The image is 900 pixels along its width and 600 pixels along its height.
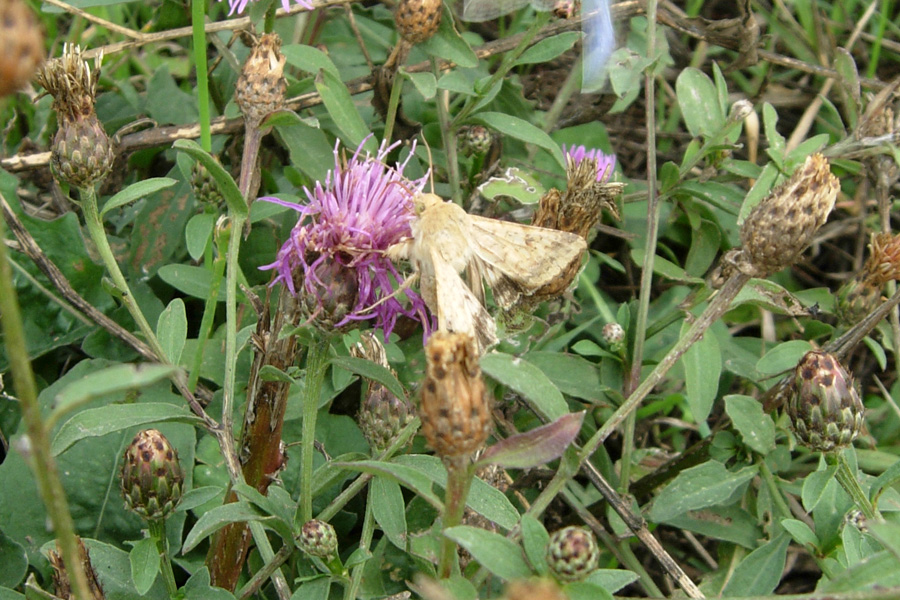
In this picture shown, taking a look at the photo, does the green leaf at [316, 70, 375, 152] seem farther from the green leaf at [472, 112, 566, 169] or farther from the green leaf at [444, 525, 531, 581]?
the green leaf at [444, 525, 531, 581]

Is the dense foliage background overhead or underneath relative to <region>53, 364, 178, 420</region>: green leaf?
underneath

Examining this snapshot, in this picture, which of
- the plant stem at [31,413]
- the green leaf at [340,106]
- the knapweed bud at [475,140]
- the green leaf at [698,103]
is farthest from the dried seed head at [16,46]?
the green leaf at [698,103]

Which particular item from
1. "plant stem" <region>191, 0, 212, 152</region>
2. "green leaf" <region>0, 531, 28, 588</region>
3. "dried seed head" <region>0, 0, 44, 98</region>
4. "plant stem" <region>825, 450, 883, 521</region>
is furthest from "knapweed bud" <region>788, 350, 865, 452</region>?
"green leaf" <region>0, 531, 28, 588</region>

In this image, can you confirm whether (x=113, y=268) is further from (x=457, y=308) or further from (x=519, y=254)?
(x=519, y=254)

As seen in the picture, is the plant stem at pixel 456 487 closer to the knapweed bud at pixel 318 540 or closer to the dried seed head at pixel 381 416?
the knapweed bud at pixel 318 540

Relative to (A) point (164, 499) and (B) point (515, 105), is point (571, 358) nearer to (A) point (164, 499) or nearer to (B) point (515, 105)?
(B) point (515, 105)

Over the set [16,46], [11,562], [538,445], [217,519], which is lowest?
[11,562]

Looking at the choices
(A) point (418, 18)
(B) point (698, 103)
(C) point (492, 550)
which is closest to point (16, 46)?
(C) point (492, 550)
